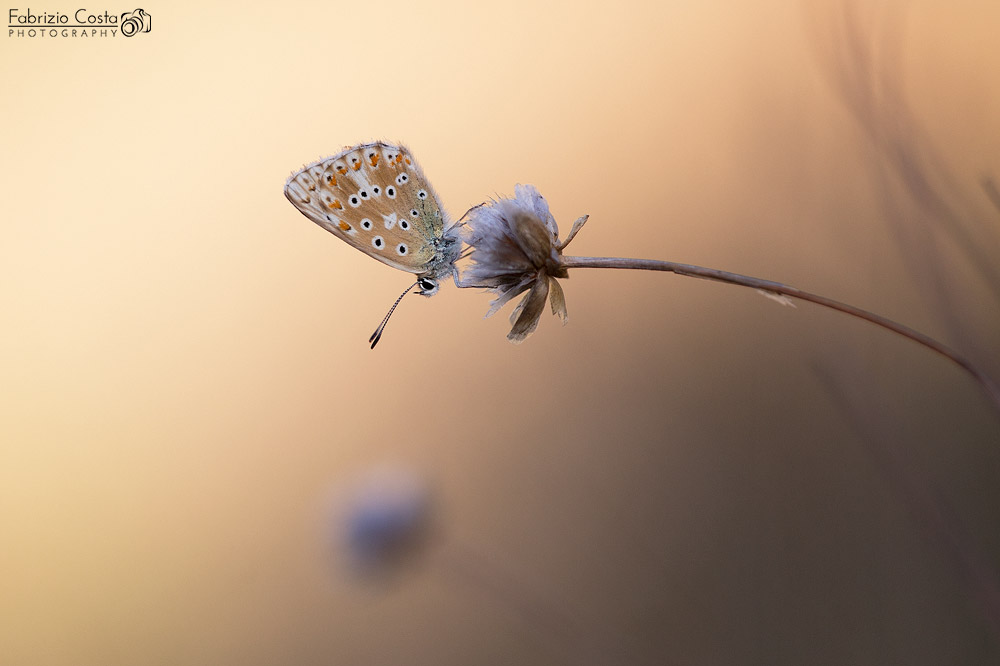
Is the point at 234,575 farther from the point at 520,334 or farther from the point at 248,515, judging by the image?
the point at 520,334

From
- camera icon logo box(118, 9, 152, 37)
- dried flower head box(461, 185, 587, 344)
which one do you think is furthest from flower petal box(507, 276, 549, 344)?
camera icon logo box(118, 9, 152, 37)

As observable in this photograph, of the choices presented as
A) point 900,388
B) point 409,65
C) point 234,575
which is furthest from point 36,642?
point 900,388

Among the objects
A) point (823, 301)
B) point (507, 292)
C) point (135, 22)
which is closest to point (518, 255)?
point (507, 292)
